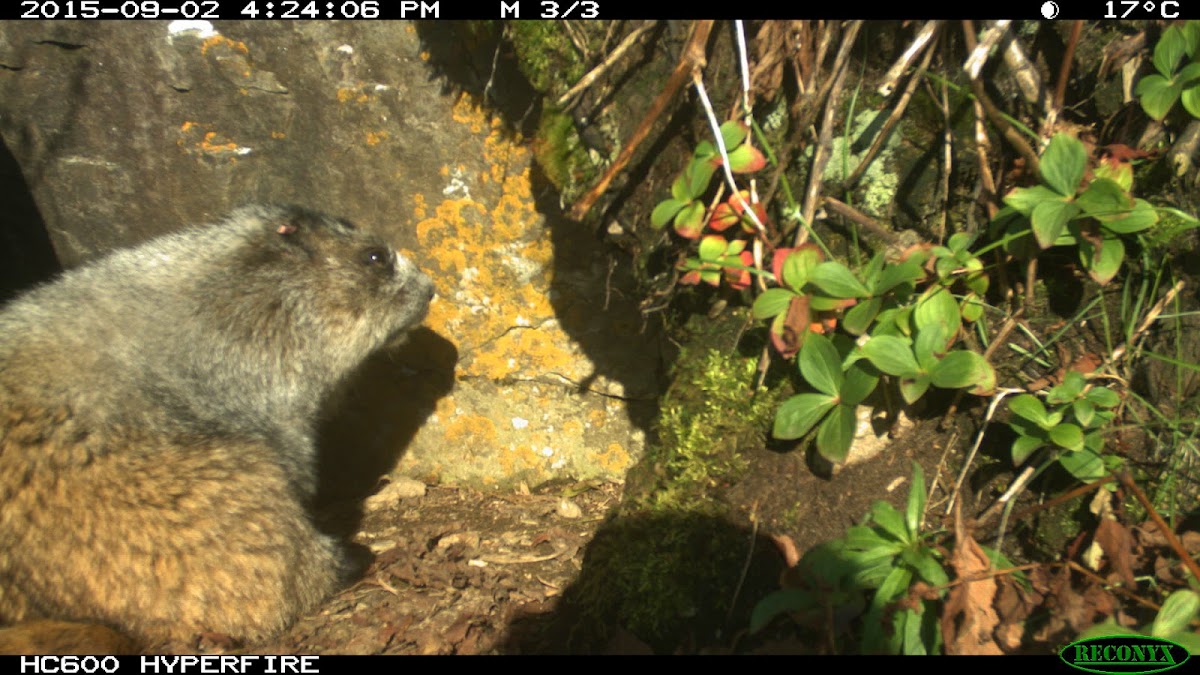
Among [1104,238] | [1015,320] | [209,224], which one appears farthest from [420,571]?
[1104,238]

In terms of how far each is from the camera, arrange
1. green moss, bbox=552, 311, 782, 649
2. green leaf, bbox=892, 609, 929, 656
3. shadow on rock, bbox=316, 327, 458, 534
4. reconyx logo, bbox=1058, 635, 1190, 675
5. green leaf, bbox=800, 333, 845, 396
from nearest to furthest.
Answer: reconyx logo, bbox=1058, 635, 1190, 675 → green leaf, bbox=892, 609, 929, 656 → green leaf, bbox=800, 333, 845, 396 → green moss, bbox=552, 311, 782, 649 → shadow on rock, bbox=316, 327, 458, 534

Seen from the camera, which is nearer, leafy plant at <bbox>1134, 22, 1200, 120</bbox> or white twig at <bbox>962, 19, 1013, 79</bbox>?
leafy plant at <bbox>1134, 22, 1200, 120</bbox>

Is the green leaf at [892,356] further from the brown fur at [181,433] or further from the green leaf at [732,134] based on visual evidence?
the brown fur at [181,433]

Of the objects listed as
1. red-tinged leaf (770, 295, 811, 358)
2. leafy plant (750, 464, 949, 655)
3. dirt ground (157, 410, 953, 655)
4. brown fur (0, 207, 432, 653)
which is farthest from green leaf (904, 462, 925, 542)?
brown fur (0, 207, 432, 653)

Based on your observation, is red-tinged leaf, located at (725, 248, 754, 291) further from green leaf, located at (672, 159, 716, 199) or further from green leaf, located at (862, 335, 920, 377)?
green leaf, located at (862, 335, 920, 377)

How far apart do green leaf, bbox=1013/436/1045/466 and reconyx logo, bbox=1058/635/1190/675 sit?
23.0 inches

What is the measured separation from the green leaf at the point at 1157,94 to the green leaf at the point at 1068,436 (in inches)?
39.6

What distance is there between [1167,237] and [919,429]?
39.8 inches

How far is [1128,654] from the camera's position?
221cm

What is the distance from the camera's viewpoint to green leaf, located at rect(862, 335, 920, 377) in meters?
2.55

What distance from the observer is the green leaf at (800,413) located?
2.70 m

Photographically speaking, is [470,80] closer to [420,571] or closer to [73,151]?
[73,151]

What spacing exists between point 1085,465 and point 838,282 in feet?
Answer: 3.20

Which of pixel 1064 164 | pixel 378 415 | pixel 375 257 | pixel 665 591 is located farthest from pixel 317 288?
pixel 1064 164
